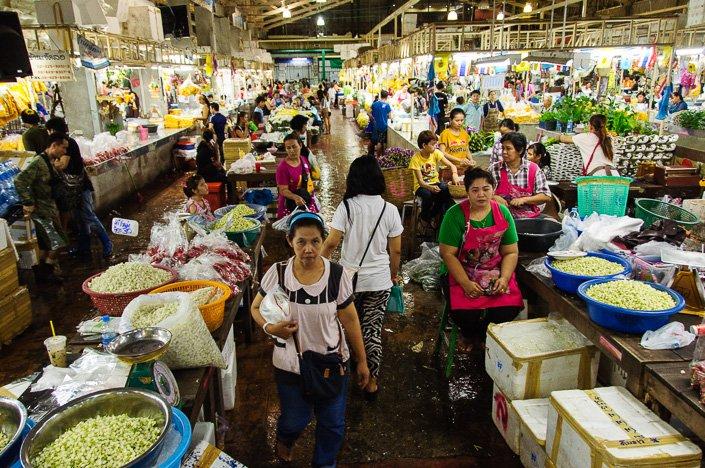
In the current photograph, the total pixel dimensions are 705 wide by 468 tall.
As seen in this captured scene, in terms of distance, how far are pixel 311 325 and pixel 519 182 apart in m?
3.10

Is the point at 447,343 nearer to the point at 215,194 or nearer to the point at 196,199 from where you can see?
the point at 196,199

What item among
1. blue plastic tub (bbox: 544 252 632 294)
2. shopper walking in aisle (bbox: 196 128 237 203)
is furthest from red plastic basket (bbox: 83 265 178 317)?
shopper walking in aisle (bbox: 196 128 237 203)

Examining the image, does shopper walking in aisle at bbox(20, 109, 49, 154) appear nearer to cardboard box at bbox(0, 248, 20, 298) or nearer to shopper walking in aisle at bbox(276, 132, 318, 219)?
cardboard box at bbox(0, 248, 20, 298)

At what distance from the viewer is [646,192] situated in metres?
6.27

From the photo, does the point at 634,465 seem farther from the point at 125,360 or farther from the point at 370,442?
the point at 125,360

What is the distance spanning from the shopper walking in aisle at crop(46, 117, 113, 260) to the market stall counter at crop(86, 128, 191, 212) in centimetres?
150

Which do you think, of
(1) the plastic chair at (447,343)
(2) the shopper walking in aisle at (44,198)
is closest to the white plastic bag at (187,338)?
(1) the plastic chair at (447,343)

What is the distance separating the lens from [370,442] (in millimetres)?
3479

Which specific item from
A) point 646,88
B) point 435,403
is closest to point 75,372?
point 435,403

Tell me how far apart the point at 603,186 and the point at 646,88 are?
1463cm

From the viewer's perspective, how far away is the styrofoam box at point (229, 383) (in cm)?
357

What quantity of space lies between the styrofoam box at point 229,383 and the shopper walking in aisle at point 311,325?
829 mm

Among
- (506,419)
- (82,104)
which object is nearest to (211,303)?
(506,419)

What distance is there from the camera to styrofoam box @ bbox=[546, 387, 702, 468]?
2205 mm
